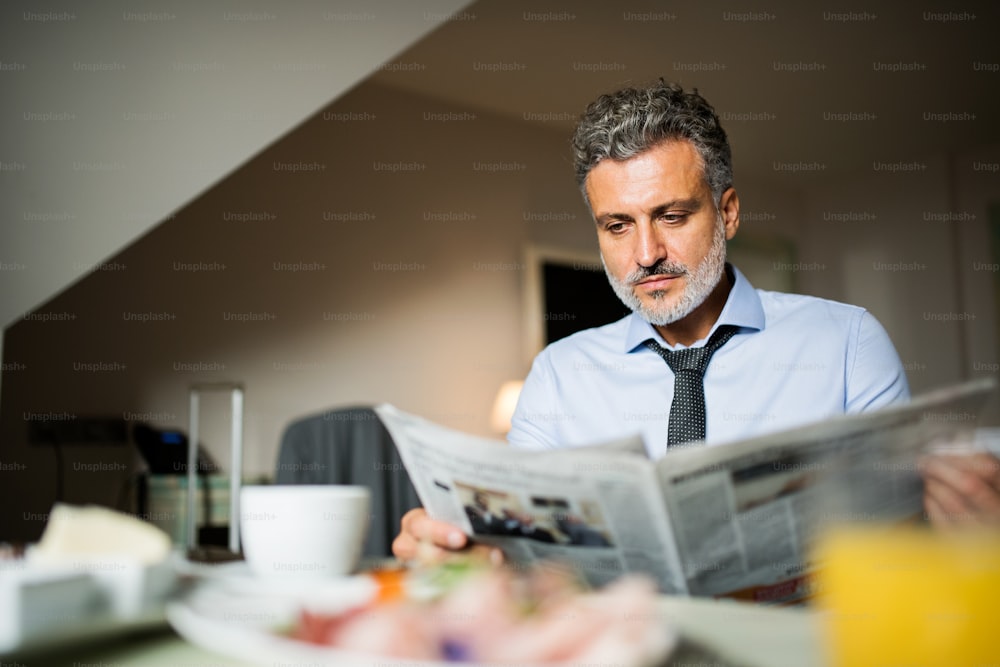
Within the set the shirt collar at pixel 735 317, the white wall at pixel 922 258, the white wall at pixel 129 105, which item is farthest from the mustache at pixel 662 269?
the white wall at pixel 922 258

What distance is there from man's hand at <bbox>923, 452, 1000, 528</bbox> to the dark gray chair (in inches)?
57.6

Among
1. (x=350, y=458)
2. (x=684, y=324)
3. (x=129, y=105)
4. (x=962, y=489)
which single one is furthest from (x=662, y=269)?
(x=129, y=105)

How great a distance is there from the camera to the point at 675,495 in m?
0.66

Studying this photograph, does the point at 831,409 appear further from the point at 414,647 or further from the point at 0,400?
the point at 0,400

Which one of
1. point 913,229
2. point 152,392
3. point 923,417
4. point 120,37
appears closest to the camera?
point 923,417

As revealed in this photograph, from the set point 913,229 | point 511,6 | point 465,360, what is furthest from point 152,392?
point 913,229

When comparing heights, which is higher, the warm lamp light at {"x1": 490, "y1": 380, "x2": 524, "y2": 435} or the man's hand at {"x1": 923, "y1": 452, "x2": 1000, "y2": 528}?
the man's hand at {"x1": 923, "y1": 452, "x2": 1000, "y2": 528}

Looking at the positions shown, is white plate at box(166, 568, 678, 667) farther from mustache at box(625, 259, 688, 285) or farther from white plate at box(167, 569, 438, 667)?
mustache at box(625, 259, 688, 285)

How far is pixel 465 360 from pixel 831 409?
277 cm

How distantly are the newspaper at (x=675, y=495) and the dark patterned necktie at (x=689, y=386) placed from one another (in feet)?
1.71

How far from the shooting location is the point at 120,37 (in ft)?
5.72

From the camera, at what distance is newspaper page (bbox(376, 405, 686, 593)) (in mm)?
662

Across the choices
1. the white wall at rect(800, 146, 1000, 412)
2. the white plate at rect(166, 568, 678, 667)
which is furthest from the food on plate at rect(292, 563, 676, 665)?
the white wall at rect(800, 146, 1000, 412)

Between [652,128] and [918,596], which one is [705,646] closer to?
[918,596]
